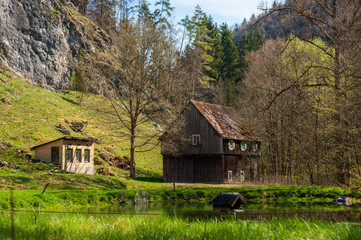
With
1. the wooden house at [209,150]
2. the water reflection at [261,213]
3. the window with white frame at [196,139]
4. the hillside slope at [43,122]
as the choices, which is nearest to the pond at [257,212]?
the water reflection at [261,213]

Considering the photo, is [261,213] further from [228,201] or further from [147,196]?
[147,196]

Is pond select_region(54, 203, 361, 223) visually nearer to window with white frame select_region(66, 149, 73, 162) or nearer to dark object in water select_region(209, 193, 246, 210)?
dark object in water select_region(209, 193, 246, 210)

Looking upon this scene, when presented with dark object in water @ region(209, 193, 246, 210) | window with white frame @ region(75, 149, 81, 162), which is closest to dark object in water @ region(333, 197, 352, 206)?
dark object in water @ region(209, 193, 246, 210)

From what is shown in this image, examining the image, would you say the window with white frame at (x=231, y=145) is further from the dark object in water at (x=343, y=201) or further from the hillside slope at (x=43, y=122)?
the dark object in water at (x=343, y=201)

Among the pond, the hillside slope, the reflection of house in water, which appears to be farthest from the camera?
the hillside slope

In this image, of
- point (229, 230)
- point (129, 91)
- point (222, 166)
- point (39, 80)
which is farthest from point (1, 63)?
point (229, 230)

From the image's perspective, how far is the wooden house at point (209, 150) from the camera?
4441 cm

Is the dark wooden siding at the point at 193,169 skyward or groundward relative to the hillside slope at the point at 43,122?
groundward

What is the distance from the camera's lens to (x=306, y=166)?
32.2m

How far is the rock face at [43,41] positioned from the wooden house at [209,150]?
20693 mm

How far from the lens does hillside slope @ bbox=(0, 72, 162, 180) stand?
38.3 metres

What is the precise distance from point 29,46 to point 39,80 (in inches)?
224

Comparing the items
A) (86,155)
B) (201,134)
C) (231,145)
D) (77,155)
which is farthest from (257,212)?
(201,134)

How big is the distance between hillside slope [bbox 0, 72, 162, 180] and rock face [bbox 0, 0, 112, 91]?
3441 millimetres
